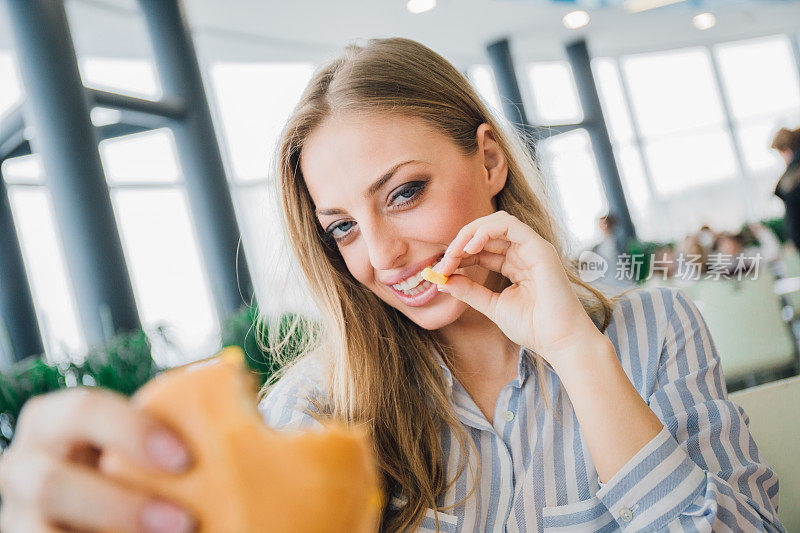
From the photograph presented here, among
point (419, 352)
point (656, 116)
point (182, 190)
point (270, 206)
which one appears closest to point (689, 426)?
point (419, 352)

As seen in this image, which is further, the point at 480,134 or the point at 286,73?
the point at 286,73

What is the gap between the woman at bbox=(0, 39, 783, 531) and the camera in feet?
3.38

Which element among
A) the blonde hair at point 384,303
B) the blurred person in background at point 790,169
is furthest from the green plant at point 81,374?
the blurred person in background at point 790,169

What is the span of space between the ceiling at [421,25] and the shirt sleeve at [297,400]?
3.27 meters

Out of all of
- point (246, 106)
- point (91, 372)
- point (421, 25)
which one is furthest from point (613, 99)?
point (91, 372)

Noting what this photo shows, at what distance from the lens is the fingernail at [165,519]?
318mm

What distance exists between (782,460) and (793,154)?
11.2 feet

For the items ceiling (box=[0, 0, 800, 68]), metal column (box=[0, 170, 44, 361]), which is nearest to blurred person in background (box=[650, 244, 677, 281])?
ceiling (box=[0, 0, 800, 68])

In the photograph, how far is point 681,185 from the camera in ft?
37.3

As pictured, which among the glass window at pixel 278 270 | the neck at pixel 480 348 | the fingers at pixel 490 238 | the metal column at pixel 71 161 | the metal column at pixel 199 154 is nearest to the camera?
the fingers at pixel 490 238

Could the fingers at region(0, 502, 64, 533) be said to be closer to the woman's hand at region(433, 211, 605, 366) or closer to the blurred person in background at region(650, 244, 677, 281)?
the woman's hand at region(433, 211, 605, 366)

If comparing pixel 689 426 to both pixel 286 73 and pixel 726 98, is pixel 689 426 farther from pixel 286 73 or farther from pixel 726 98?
pixel 726 98

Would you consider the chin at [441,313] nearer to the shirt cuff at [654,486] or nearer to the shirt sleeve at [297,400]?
the shirt sleeve at [297,400]

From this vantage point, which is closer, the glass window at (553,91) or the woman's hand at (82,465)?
the woman's hand at (82,465)
